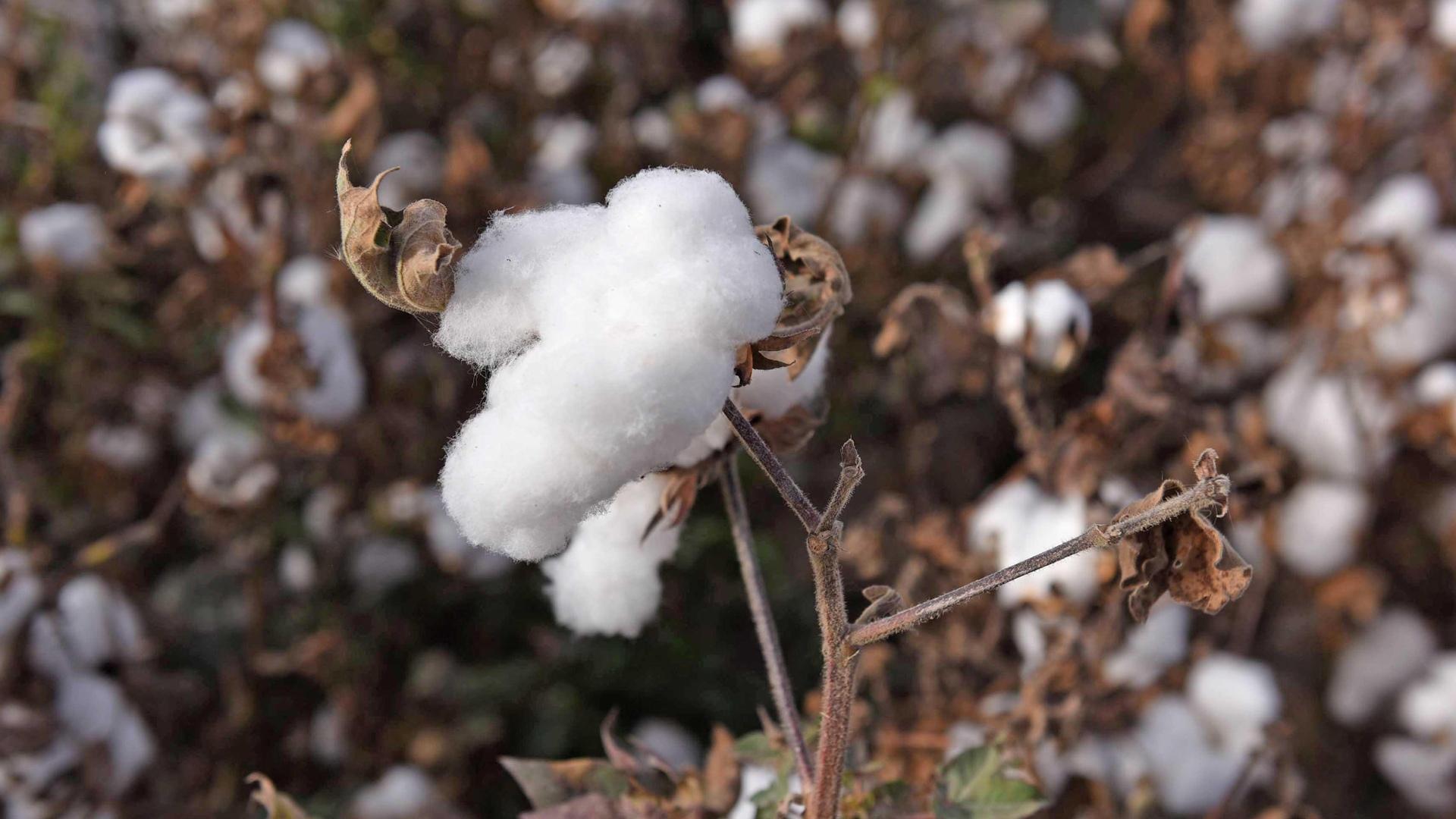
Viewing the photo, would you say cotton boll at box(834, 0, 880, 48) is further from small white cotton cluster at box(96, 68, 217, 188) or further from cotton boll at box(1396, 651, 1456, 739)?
cotton boll at box(1396, 651, 1456, 739)

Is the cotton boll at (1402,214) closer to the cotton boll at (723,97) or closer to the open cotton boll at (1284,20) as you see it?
the open cotton boll at (1284,20)

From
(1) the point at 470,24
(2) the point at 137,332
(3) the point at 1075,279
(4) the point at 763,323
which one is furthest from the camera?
(1) the point at 470,24

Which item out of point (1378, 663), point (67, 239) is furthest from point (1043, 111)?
point (67, 239)

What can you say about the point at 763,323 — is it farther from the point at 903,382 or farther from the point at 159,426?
the point at 159,426

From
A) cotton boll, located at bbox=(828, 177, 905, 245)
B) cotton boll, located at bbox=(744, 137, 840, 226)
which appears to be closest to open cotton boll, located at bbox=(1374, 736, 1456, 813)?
cotton boll, located at bbox=(828, 177, 905, 245)

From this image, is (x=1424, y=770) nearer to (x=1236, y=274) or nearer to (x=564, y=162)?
(x=1236, y=274)

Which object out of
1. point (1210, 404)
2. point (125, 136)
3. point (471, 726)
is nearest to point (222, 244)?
point (125, 136)
